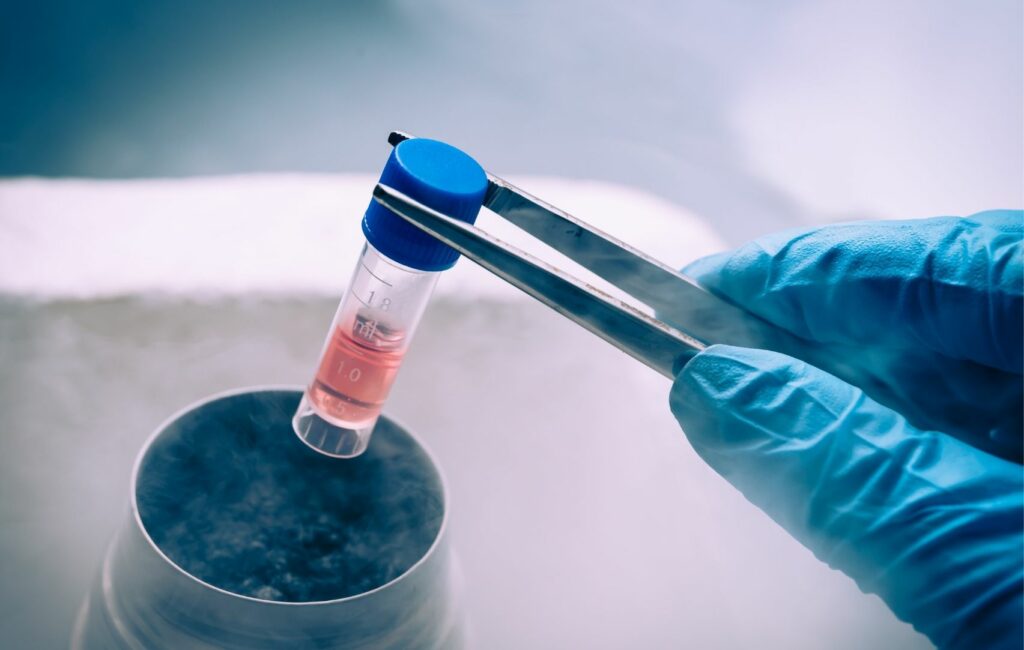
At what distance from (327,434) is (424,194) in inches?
8.4

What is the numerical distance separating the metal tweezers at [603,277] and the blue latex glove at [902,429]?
0.04 metres

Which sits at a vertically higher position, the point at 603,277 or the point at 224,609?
the point at 603,277

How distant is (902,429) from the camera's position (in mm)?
486

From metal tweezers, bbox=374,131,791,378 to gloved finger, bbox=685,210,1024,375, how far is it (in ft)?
0.13

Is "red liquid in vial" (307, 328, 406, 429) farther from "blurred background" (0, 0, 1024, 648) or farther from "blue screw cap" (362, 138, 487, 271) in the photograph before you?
"blurred background" (0, 0, 1024, 648)

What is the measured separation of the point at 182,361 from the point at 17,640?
0.32m

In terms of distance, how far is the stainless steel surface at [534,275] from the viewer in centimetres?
45

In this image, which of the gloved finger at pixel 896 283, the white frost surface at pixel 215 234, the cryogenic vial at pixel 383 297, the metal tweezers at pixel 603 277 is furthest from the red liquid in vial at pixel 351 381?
the white frost surface at pixel 215 234

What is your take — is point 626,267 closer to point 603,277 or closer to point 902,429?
point 603,277

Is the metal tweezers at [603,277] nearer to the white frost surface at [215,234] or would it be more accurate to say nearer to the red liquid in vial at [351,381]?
the red liquid in vial at [351,381]

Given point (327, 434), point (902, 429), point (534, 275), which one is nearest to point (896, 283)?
point (902, 429)

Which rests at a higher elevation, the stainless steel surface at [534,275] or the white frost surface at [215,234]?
the stainless steel surface at [534,275]

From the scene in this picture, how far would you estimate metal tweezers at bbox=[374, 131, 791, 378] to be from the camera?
45 cm

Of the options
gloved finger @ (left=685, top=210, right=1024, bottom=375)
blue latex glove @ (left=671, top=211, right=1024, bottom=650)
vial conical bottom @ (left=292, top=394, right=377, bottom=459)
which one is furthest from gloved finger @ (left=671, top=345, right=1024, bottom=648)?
vial conical bottom @ (left=292, top=394, right=377, bottom=459)
